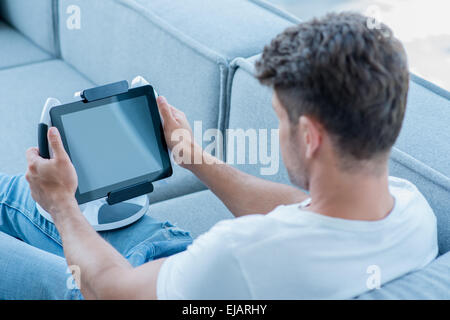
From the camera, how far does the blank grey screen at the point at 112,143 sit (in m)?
1.12

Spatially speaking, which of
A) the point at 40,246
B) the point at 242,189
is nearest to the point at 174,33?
the point at 242,189

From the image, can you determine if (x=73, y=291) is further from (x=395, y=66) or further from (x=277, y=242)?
(x=395, y=66)

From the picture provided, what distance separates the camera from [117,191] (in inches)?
45.5

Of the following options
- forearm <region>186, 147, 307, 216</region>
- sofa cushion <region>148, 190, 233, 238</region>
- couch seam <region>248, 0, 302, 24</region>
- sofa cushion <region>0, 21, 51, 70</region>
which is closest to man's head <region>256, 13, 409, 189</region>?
forearm <region>186, 147, 307, 216</region>

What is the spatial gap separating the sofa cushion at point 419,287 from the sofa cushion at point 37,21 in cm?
171

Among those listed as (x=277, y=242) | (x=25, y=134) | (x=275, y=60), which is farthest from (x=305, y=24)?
(x=25, y=134)

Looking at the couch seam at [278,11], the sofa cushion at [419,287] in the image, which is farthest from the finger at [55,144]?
the couch seam at [278,11]

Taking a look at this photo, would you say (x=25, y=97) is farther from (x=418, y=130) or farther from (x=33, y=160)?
(x=418, y=130)

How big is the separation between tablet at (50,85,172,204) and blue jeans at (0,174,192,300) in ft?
0.37

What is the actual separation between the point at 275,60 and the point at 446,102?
0.60 m

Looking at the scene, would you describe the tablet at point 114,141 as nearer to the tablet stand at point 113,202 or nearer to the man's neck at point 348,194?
the tablet stand at point 113,202

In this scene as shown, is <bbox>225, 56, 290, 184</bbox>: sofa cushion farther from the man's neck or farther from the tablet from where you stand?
the man's neck

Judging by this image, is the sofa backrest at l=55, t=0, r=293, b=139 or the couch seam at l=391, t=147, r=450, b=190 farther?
the sofa backrest at l=55, t=0, r=293, b=139

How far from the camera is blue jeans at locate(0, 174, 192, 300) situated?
0.97 m
